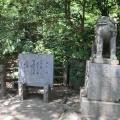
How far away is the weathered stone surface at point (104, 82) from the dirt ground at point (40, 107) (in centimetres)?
57

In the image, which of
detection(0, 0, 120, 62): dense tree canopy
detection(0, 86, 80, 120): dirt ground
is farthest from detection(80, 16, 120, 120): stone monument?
detection(0, 0, 120, 62): dense tree canopy

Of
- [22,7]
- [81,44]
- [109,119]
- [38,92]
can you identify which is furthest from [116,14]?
[109,119]

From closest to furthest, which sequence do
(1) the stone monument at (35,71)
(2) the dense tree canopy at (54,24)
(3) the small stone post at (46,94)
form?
(3) the small stone post at (46,94)
(1) the stone monument at (35,71)
(2) the dense tree canopy at (54,24)

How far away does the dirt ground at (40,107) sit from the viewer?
455 cm

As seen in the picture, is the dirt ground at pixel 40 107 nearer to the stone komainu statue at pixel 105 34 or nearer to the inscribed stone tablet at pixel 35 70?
the inscribed stone tablet at pixel 35 70

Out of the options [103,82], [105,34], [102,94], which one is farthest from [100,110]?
[105,34]

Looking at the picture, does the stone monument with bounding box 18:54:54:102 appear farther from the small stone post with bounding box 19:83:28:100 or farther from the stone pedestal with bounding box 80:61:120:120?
the stone pedestal with bounding box 80:61:120:120

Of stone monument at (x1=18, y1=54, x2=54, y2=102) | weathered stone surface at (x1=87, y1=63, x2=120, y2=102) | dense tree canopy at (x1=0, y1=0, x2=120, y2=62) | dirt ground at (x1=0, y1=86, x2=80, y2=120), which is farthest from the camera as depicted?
dense tree canopy at (x1=0, y1=0, x2=120, y2=62)

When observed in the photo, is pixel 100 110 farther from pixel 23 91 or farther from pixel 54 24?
pixel 54 24

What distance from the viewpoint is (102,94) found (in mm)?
4371

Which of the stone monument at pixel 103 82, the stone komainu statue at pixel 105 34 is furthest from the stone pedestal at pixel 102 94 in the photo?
the stone komainu statue at pixel 105 34

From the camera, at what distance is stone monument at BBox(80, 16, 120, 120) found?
14.1 ft

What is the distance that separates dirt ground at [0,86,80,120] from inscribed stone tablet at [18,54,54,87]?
443 mm

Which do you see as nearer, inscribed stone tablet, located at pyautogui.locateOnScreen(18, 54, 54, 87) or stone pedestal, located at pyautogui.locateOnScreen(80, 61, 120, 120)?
stone pedestal, located at pyautogui.locateOnScreen(80, 61, 120, 120)
